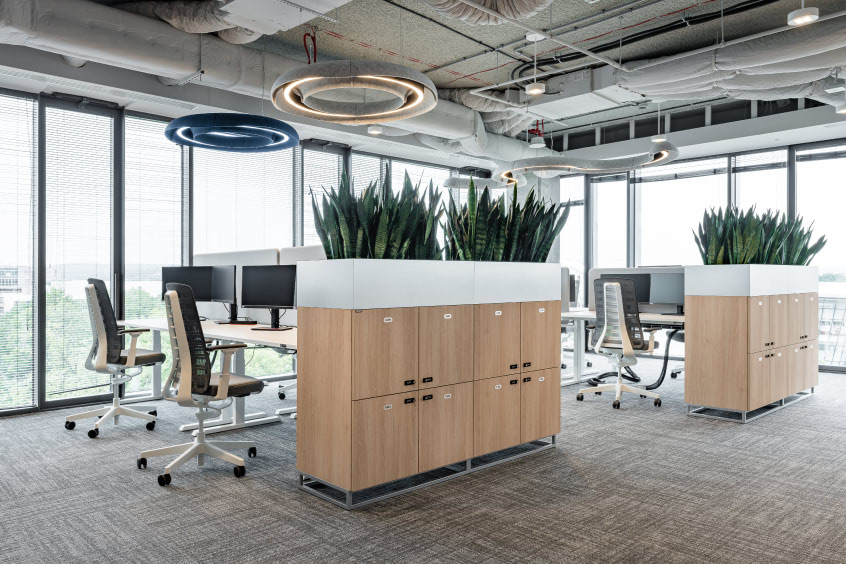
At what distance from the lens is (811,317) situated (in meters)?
5.75

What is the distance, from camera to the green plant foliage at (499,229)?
3.53 metres

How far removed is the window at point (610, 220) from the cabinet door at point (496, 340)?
5.99m

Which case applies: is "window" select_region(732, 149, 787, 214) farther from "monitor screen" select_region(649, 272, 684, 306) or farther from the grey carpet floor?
the grey carpet floor

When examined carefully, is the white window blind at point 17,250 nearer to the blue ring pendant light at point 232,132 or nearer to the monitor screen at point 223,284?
the monitor screen at point 223,284

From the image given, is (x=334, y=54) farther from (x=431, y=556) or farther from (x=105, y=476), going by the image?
(x=431, y=556)

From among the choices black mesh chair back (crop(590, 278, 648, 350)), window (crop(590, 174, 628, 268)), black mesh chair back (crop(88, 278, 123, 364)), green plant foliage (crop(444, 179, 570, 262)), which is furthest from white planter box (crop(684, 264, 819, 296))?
black mesh chair back (crop(88, 278, 123, 364))

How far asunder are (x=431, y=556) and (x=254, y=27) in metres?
3.29

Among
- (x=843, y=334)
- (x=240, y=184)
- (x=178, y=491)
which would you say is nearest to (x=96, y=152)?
(x=240, y=184)

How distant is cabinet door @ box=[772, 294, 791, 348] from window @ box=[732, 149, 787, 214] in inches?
111

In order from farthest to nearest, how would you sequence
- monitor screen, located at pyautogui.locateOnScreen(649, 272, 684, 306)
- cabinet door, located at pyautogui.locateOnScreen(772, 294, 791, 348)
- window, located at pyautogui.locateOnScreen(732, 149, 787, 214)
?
window, located at pyautogui.locateOnScreen(732, 149, 787, 214) < monitor screen, located at pyautogui.locateOnScreen(649, 272, 684, 306) < cabinet door, located at pyautogui.locateOnScreen(772, 294, 791, 348)

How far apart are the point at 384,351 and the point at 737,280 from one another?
10.0 feet

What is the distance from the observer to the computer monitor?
15.1 ft

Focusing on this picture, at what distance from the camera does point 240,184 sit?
6.67 metres

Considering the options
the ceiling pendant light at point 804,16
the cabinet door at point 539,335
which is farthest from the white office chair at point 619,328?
the ceiling pendant light at point 804,16
